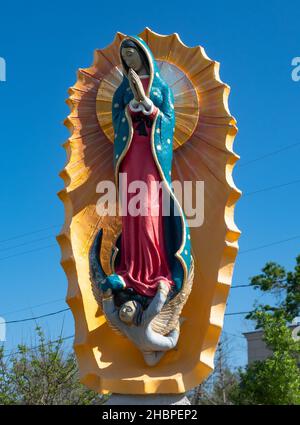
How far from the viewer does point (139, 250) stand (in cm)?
752

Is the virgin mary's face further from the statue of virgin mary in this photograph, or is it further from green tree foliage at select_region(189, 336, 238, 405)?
green tree foliage at select_region(189, 336, 238, 405)

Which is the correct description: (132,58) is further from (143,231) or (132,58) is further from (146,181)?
(143,231)

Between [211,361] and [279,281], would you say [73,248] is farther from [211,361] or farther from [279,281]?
[279,281]

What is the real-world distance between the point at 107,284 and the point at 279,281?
765 cm

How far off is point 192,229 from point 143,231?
852mm

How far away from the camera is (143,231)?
296 inches

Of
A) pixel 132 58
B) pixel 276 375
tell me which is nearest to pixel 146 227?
pixel 132 58

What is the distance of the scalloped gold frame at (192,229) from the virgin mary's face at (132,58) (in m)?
0.81

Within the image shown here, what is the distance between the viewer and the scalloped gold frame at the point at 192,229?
7.22 meters

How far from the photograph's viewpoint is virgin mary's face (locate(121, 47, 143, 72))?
8.10 metres

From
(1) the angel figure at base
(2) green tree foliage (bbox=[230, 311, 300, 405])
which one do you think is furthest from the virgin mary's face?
(2) green tree foliage (bbox=[230, 311, 300, 405])
